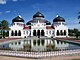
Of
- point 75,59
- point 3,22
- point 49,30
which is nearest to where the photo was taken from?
point 75,59

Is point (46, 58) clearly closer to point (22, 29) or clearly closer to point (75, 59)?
point (75, 59)

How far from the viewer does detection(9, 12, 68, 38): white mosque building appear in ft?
222

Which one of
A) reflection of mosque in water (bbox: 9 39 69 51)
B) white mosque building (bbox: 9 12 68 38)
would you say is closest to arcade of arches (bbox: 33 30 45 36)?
white mosque building (bbox: 9 12 68 38)

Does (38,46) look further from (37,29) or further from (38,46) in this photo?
(37,29)

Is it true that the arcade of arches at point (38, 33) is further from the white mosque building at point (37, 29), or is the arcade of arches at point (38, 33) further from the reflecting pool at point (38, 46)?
the reflecting pool at point (38, 46)

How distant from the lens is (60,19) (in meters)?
72.1

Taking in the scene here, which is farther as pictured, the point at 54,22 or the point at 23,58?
the point at 54,22

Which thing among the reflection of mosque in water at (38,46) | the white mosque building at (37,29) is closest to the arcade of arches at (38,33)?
the white mosque building at (37,29)

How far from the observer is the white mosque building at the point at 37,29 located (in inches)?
2670

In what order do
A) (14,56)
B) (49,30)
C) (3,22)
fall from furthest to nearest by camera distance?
1. (49,30)
2. (3,22)
3. (14,56)

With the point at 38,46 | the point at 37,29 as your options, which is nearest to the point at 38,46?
the point at 38,46

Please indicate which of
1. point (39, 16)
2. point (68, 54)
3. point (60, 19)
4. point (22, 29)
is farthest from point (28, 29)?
point (68, 54)

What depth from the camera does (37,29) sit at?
67.6 meters

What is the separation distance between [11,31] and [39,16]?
11.3m
